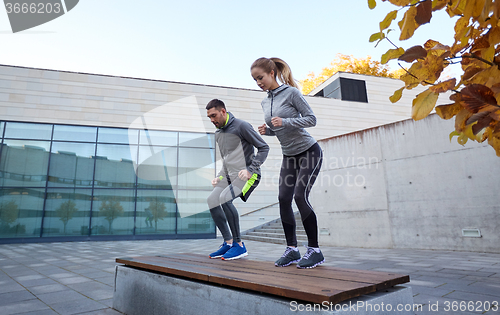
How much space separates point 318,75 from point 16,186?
21.5m

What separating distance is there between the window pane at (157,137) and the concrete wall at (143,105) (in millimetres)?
276

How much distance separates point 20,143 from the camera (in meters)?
12.2

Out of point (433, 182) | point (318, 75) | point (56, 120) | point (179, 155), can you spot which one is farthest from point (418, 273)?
point (318, 75)

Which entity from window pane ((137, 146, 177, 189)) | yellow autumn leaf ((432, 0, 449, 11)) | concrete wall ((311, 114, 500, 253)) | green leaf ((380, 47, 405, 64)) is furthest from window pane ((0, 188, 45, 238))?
yellow autumn leaf ((432, 0, 449, 11))

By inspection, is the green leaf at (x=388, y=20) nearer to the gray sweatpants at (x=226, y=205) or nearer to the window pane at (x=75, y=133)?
the gray sweatpants at (x=226, y=205)

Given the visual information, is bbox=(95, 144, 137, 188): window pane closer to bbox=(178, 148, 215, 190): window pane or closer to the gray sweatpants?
bbox=(178, 148, 215, 190): window pane

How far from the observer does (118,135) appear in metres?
13.2

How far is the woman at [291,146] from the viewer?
2438 millimetres

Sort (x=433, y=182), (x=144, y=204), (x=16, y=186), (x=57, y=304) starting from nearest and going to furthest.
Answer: (x=57, y=304), (x=433, y=182), (x=16, y=186), (x=144, y=204)

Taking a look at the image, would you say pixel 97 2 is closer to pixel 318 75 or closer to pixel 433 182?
pixel 433 182

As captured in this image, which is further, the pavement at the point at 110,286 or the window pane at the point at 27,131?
the window pane at the point at 27,131

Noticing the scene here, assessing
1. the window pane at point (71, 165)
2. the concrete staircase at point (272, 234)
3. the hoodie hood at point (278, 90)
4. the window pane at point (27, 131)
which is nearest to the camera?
the hoodie hood at point (278, 90)

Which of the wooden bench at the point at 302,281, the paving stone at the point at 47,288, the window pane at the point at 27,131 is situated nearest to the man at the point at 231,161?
the wooden bench at the point at 302,281

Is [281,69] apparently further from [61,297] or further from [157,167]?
[157,167]
